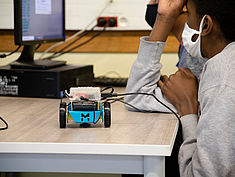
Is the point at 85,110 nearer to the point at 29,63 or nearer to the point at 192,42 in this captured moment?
the point at 192,42

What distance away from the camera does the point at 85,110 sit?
110cm

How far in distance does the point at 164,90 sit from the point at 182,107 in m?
0.10

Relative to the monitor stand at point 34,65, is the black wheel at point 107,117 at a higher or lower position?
lower

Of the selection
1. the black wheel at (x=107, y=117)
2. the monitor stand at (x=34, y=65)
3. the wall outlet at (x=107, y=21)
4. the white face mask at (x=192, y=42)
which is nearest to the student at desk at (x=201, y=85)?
the white face mask at (x=192, y=42)

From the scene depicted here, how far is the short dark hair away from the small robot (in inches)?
14.4

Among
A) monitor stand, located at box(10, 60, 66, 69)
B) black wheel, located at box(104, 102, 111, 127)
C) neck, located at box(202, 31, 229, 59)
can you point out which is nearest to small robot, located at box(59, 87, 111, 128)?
black wheel, located at box(104, 102, 111, 127)

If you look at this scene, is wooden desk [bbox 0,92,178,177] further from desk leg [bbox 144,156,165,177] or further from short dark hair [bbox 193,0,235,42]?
short dark hair [bbox 193,0,235,42]

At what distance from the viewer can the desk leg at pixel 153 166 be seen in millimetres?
954

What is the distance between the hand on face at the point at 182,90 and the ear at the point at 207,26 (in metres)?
0.25

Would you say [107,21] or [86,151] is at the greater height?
[107,21]

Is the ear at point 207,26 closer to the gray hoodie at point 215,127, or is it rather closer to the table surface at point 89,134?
the gray hoodie at point 215,127

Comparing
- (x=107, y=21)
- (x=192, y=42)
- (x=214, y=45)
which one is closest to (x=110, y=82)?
(x=107, y=21)

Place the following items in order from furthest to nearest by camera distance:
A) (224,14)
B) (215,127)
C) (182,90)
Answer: (182,90), (224,14), (215,127)

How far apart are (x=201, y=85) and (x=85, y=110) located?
0.31m
